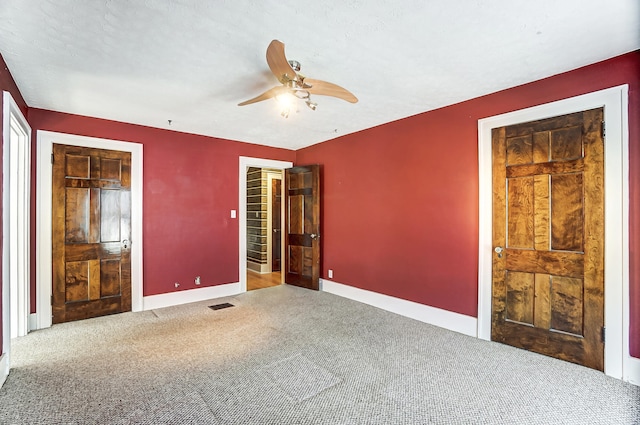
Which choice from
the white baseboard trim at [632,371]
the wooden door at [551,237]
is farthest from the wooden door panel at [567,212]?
the white baseboard trim at [632,371]

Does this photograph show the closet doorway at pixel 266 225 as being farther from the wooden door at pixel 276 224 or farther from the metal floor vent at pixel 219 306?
the metal floor vent at pixel 219 306

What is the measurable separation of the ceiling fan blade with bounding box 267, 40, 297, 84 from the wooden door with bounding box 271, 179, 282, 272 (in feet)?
15.0

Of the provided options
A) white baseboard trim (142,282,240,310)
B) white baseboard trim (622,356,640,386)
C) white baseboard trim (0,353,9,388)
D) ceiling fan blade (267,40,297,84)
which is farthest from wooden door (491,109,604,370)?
white baseboard trim (0,353,9,388)

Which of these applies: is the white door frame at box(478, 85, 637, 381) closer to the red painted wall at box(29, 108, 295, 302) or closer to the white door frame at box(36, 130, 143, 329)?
the red painted wall at box(29, 108, 295, 302)

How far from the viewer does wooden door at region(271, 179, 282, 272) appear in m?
6.64

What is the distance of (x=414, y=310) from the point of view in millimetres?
3744

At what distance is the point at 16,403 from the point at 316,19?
3.18 m

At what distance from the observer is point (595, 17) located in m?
1.88

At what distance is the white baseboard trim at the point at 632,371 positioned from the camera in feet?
7.45

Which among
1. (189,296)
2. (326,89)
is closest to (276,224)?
(189,296)

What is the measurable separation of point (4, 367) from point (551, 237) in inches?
179

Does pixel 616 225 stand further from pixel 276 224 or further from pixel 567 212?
pixel 276 224

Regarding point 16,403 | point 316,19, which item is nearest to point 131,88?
point 316,19

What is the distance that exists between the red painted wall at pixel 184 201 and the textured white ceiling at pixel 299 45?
0.80 meters
